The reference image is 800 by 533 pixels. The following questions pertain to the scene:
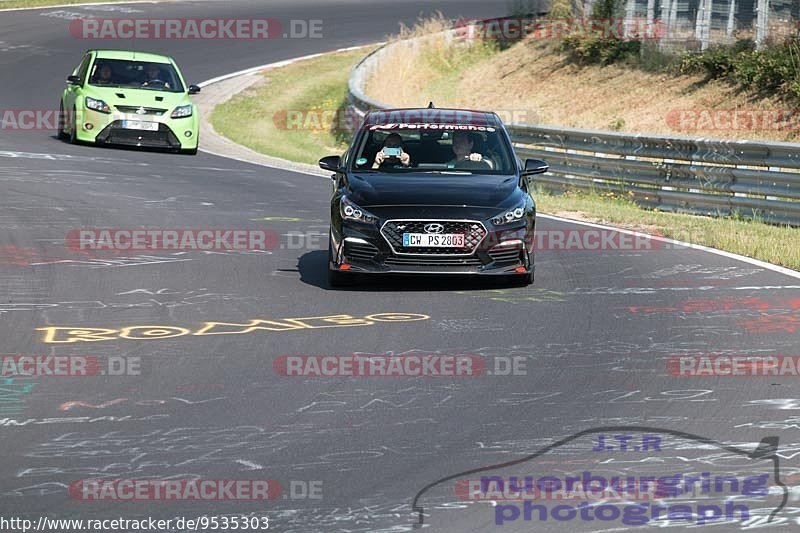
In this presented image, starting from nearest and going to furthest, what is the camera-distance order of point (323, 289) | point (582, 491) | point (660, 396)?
point (582, 491) < point (660, 396) < point (323, 289)

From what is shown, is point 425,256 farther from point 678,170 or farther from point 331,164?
point 678,170

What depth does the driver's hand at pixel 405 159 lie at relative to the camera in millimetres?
13328

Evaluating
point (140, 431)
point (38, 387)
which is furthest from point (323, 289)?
point (140, 431)

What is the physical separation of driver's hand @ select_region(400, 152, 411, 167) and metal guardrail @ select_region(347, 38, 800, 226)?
6.02m

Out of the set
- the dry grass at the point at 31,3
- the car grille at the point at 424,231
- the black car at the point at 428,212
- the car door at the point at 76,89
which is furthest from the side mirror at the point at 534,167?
the dry grass at the point at 31,3

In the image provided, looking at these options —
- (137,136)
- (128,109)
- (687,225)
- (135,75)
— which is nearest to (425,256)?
(687,225)

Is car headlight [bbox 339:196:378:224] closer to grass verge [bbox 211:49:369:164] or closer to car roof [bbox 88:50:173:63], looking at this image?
grass verge [bbox 211:49:369:164]

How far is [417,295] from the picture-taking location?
39.7ft

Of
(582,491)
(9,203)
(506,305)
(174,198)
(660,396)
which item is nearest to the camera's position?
(582,491)

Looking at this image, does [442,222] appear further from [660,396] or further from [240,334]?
[660,396]

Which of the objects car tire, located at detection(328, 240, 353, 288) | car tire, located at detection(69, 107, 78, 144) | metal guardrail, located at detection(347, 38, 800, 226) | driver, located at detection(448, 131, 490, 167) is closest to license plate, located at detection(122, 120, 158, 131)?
car tire, located at detection(69, 107, 78, 144)

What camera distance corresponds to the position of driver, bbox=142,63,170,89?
2527cm

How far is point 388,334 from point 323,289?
223cm

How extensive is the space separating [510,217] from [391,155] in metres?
1.56
